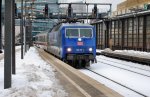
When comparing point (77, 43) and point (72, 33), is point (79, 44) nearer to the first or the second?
point (77, 43)

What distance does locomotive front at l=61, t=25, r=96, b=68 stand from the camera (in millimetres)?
27391

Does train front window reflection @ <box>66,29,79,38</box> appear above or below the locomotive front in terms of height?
above

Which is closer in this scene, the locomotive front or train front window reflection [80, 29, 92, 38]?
the locomotive front

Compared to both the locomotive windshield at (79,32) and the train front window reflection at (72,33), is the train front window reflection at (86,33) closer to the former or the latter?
the locomotive windshield at (79,32)

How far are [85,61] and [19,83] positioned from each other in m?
15.9

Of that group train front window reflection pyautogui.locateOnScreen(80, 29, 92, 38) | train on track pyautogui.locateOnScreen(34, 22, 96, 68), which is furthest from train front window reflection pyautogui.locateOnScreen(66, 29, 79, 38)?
train front window reflection pyautogui.locateOnScreen(80, 29, 92, 38)

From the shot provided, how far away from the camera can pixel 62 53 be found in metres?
27.9

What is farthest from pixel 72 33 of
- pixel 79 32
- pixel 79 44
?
pixel 79 44

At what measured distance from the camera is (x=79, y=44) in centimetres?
2762

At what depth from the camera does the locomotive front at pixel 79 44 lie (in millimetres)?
27391

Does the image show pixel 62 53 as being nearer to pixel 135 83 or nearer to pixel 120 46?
pixel 135 83

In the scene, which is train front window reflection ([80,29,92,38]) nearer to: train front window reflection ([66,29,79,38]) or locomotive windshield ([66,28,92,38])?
locomotive windshield ([66,28,92,38])

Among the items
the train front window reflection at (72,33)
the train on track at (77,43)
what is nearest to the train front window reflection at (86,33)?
the train on track at (77,43)

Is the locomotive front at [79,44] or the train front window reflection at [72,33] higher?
the train front window reflection at [72,33]
